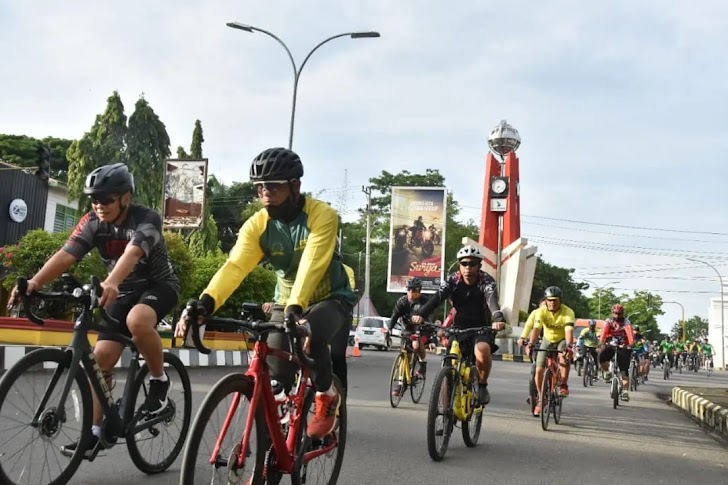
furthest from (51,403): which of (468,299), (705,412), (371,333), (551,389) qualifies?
(371,333)

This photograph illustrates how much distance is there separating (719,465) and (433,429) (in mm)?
2966

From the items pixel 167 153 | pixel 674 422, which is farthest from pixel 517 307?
pixel 674 422

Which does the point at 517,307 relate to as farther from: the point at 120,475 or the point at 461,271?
the point at 120,475

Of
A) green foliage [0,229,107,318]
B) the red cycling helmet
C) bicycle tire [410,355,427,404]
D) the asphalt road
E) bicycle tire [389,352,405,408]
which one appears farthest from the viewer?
green foliage [0,229,107,318]

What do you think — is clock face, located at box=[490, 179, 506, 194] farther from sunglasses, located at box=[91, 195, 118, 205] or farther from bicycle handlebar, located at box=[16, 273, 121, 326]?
bicycle handlebar, located at box=[16, 273, 121, 326]

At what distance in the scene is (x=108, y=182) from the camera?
15.7ft

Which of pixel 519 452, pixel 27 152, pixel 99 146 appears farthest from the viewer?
pixel 27 152

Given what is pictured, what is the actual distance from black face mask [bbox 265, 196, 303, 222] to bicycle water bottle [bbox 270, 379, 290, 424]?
937mm

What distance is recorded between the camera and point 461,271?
816 cm

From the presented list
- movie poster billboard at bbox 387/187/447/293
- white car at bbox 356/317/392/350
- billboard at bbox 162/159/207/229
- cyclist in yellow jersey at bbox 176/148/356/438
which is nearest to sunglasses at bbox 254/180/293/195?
cyclist in yellow jersey at bbox 176/148/356/438

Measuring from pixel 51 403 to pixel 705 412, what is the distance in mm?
10544

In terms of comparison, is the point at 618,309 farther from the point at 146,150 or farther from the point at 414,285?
the point at 146,150

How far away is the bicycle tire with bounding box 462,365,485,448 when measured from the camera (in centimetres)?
762

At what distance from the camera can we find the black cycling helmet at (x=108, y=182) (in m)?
4.75
